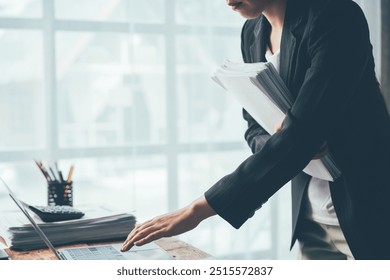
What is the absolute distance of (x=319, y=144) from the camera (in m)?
0.82

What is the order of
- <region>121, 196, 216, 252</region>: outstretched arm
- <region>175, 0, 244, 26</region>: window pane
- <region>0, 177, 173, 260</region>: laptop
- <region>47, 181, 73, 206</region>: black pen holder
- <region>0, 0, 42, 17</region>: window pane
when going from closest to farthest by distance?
<region>121, 196, 216, 252</region>: outstretched arm < <region>0, 177, 173, 260</region>: laptop < <region>47, 181, 73, 206</region>: black pen holder < <region>0, 0, 42, 17</region>: window pane < <region>175, 0, 244, 26</region>: window pane

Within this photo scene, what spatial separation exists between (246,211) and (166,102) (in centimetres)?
146

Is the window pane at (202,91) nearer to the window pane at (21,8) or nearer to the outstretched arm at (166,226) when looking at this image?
the window pane at (21,8)

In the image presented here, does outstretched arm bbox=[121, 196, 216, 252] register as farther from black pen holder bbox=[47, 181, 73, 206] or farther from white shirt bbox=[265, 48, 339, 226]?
black pen holder bbox=[47, 181, 73, 206]

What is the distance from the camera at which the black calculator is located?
0.97m

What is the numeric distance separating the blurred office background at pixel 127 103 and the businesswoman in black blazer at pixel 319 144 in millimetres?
1152

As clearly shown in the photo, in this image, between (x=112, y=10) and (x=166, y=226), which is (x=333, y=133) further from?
(x=112, y=10)

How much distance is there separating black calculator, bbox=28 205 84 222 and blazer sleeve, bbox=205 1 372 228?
0.32 meters

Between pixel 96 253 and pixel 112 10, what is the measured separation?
4.77 ft

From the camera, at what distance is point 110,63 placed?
2135 millimetres

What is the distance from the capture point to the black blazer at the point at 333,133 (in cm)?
81

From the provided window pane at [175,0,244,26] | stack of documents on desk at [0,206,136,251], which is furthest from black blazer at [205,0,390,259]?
window pane at [175,0,244,26]
